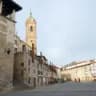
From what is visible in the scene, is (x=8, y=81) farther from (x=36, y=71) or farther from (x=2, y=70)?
(x=36, y=71)

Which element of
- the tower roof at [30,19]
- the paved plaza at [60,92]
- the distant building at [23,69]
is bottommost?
the paved plaza at [60,92]

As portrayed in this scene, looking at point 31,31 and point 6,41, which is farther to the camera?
point 31,31

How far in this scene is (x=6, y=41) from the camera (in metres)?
29.3

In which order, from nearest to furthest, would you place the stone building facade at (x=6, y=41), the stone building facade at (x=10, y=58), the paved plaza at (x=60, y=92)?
the paved plaza at (x=60, y=92) → the stone building facade at (x=6, y=41) → the stone building facade at (x=10, y=58)

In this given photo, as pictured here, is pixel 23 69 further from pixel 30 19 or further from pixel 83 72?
pixel 83 72

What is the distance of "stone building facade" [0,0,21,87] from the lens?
28406 mm

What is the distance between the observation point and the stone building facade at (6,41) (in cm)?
→ 2841

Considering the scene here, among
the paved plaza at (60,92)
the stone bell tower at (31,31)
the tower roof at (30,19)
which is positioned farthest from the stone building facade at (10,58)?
the tower roof at (30,19)

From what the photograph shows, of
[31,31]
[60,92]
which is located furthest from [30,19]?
[60,92]

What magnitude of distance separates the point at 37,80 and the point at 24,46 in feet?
47.7

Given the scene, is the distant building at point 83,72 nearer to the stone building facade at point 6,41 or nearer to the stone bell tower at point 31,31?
the stone bell tower at point 31,31

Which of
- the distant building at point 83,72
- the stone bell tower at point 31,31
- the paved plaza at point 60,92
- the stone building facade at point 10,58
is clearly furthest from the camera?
the distant building at point 83,72

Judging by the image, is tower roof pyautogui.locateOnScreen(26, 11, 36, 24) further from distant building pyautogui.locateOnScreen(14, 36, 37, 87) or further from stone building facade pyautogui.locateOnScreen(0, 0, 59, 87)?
distant building pyautogui.locateOnScreen(14, 36, 37, 87)

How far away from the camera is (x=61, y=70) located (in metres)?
87.8
